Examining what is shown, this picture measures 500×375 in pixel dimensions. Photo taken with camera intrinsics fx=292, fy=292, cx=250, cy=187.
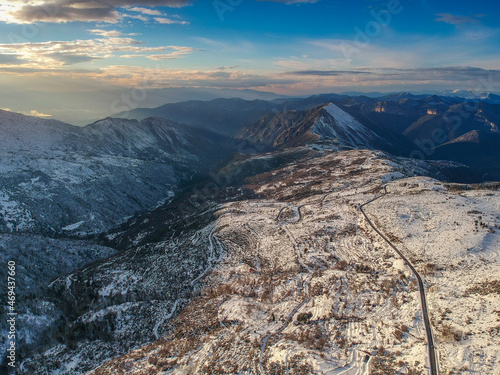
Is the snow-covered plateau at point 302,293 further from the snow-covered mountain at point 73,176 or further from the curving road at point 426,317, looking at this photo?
the snow-covered mountain at point 73,176

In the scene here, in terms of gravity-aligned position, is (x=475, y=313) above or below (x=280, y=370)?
above

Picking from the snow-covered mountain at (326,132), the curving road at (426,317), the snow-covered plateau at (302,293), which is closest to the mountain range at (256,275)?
the snow-covered plateau at (302,293)

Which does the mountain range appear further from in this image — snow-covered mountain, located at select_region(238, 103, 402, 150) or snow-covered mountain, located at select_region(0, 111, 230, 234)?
snow-covered mountain, located at select_region(238, 103, 402, 150)

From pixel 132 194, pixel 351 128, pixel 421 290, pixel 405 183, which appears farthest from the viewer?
pixel 351 128

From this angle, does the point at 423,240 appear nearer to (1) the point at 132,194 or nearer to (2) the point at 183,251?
(2) the point at 183,251

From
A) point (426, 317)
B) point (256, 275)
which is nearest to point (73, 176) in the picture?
point (256, 275)

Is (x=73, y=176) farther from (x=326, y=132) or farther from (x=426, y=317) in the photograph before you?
(x=326, y=132)

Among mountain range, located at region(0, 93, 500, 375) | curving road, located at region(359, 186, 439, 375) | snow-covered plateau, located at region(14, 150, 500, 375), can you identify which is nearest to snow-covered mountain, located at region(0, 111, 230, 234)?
mountain range, located at region(0, 93, 500, 375)

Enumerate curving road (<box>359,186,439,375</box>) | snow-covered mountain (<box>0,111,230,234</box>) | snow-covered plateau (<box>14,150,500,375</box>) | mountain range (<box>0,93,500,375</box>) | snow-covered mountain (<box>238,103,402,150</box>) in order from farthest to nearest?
snow-covered mountain (<box>238,103,402,150</box>) < snow-covered mountain (<box>0,111,230,234</box>) < mountain range (<box>0,93,500,375</box>) < snow-covered plateau (<box>14,150,500,375</box>) < curving road (<box>359,186,439,375</box>)

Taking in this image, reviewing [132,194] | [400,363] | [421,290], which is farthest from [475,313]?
[132,194]
